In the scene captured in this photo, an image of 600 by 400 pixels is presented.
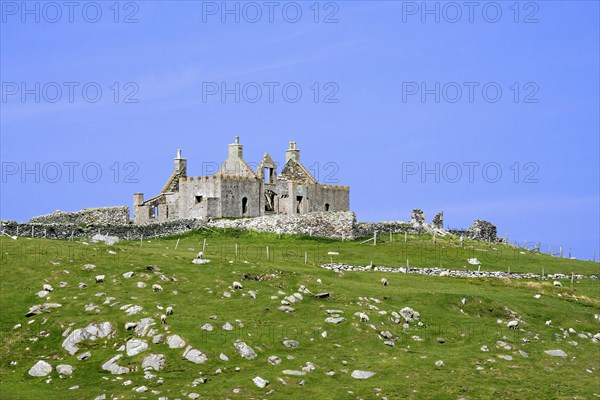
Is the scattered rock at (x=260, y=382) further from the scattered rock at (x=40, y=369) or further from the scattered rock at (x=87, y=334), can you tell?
the scattered rock at (x=40, y=369)

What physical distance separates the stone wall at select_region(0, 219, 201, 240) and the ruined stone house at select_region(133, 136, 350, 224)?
5.13 meters

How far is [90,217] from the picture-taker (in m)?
89.5

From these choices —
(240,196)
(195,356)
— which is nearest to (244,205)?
(240,196)

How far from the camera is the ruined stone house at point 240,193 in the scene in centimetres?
9106

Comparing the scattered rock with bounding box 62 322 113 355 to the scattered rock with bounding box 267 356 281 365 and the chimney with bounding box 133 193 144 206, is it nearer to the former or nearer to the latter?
the scattered rock with bounding box 267 356 281 365

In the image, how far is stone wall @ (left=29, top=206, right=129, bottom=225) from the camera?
288 ft

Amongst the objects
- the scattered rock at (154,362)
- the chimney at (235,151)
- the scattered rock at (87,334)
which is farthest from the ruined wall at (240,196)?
the scattered rock at (154,362)

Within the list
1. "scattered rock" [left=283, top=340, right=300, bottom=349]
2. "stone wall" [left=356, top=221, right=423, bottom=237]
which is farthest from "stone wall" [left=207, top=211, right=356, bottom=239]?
"scattered rock" [left=283, top=340, right=300, bottom=349]

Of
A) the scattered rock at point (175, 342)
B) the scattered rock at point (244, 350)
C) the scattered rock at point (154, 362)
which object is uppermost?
the scattered rock at point (175, 342)

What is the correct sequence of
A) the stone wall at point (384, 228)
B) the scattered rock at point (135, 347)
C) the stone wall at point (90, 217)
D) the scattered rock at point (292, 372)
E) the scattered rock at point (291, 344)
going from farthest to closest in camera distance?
1. the stone wall at point (90, 217)
2. the stone wall at point (384, 228)
3. the scattered rock at point (291, 344)
4. the scattered rock at point (135, 347)
5. the scattered rock at point (292, 372)

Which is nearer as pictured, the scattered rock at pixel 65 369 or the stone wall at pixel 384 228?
the scattered rock at pixel 65 369

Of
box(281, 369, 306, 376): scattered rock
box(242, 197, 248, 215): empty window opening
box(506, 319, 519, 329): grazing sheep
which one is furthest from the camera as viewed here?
box(242, 197, 248, 215): empty window opening

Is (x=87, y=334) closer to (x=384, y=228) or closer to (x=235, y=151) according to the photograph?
(x=384, y=228)

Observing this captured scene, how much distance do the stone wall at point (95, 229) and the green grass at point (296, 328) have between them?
23.6ft
